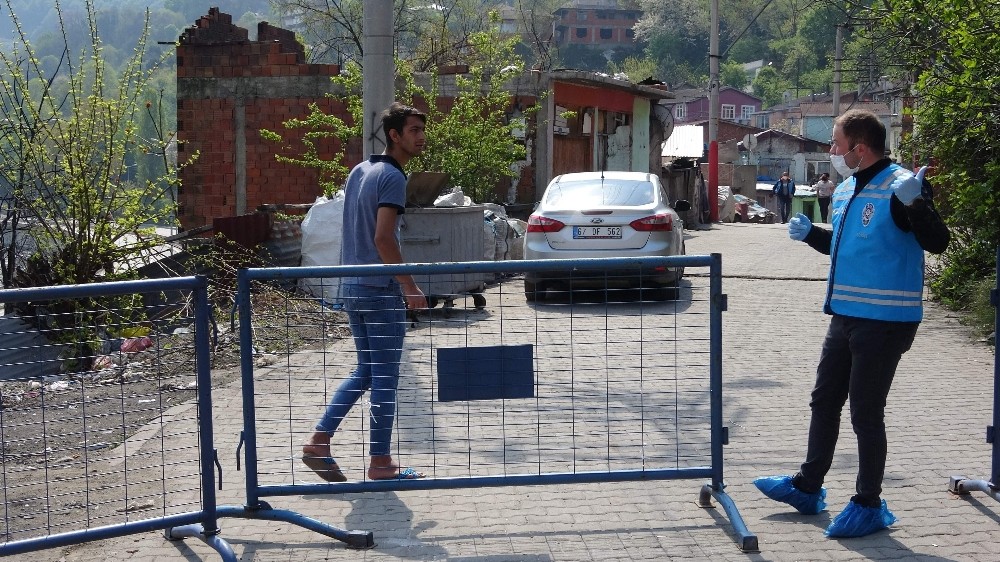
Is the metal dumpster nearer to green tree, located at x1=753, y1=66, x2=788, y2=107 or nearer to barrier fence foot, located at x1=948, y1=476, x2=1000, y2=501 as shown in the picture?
barrier fence foot, located at x1=948, y1=476, x2=1000, y2=501

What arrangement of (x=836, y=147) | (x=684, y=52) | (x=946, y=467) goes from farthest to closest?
(x=684, y=52)
(x=946, y=467)
(x=836, y=147)

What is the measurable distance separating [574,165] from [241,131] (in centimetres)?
789

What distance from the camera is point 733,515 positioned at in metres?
5.08

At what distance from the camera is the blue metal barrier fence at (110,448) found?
4715 mm

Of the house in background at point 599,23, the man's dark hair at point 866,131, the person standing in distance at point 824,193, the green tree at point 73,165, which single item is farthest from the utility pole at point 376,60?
the house in background at point 599,23

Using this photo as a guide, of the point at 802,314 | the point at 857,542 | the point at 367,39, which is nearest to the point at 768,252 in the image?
the point at 802,314

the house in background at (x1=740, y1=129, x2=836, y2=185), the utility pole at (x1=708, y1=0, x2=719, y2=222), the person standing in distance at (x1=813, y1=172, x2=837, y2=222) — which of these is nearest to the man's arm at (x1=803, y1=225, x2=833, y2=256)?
the utility pole at (x1=708, y1=0, x2=719, y2=222)

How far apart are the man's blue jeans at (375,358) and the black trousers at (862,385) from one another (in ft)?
6.40

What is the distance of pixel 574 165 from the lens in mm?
25688

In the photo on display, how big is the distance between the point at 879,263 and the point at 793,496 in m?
1.16

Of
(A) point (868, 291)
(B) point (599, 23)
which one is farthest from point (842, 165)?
(B) point (599, 23)

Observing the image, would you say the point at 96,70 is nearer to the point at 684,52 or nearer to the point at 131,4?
the point at 684,52

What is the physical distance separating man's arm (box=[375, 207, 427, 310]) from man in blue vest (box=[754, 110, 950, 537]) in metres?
1.78

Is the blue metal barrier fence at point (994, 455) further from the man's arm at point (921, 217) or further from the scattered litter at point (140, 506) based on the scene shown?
the scattered litter at point (140, 506)
